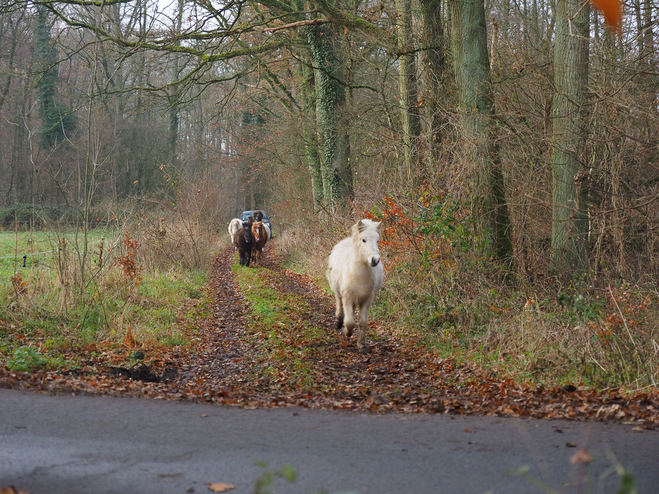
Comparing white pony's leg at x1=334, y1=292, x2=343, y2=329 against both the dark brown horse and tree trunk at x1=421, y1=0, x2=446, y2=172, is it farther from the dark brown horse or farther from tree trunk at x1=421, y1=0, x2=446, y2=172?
the dark brown horse

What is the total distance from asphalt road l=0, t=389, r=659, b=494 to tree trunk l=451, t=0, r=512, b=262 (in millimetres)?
5878

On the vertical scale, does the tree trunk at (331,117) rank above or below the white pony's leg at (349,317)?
above

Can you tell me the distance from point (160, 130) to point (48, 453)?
40096 mm

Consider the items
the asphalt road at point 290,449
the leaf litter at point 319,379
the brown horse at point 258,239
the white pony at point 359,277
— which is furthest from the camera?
the brown horse at point 258,239

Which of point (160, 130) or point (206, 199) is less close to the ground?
point (160, 130)

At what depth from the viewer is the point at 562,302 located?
9.55 meters

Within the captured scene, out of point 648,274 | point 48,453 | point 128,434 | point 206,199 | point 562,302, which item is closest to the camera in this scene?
point 48,453

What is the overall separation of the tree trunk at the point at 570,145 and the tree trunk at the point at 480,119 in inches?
36.4

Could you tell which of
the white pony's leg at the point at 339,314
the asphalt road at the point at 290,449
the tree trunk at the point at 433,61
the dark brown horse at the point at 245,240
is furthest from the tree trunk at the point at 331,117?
the asphalt road at the point at 290,449

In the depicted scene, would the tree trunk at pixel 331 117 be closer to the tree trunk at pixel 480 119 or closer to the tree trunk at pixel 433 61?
the tree trunk at pixel 433 61

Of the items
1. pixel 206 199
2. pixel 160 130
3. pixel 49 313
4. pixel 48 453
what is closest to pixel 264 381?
pixel 48 453

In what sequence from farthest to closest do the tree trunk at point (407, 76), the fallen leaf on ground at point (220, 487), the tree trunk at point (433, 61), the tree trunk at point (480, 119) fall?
the tree trunk at point (407, 76), the tree trunk at point (433, 61), the tree trunk at point (480, 119), the fallen leaf on ground at point (220, 487)

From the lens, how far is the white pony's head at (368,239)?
9.23m

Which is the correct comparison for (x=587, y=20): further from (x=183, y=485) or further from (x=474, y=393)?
(x=183, y=485)
